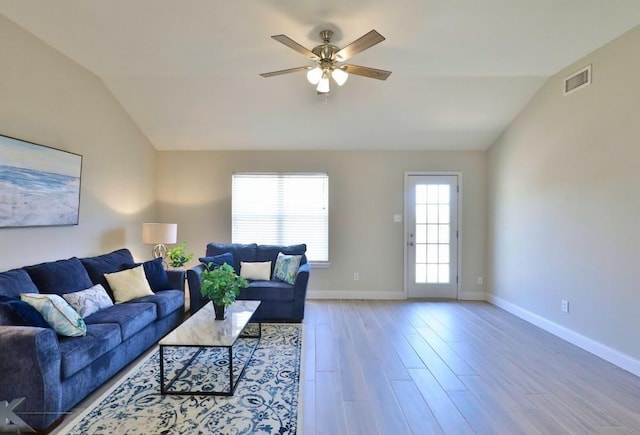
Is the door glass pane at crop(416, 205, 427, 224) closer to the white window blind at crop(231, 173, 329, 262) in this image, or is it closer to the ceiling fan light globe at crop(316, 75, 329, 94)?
the white window blind at crop(231, 173, 329, 262)

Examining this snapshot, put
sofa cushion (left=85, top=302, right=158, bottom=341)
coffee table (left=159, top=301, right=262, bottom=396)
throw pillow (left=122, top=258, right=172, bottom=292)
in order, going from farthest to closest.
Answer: throw pillow (left=122, top=258, right=172, bottom=292)
sofa cushion (left=85, top=302, right=158, bottom=341)
coffee table (left=159, top=301, right=262, bottom=396)

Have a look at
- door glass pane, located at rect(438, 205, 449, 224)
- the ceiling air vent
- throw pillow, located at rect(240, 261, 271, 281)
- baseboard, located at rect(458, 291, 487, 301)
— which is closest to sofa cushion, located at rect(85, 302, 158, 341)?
throw pillow, located at rect(240, 261, 271, 281)

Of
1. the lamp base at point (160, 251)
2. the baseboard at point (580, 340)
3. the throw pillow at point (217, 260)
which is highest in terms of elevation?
the lamp base at point (160, 251)

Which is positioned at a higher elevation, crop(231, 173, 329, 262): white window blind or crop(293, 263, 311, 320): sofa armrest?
crop(231, 173, 329, 262): white window blind

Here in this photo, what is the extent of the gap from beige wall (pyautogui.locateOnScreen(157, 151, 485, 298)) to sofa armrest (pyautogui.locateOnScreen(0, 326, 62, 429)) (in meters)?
3.46

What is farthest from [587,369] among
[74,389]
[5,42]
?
[5,42]

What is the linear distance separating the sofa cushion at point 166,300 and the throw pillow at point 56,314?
97cm

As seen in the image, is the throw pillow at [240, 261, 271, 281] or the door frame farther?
the door frame

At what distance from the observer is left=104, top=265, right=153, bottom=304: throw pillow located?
337cm

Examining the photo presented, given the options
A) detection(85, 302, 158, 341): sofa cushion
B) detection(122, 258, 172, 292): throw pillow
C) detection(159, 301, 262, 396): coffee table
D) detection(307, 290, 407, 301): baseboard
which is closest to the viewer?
detection(159, 301, 262, 396): coffee table

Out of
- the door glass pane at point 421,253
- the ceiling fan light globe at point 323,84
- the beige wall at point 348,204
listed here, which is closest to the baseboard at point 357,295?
the beige wall at point 348,204

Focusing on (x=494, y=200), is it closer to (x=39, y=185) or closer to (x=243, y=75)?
(x=243, y=75)

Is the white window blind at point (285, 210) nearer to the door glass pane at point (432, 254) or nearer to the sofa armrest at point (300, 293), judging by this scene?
the sofa armrest at point (300, 293)

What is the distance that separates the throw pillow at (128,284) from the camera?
337cm
